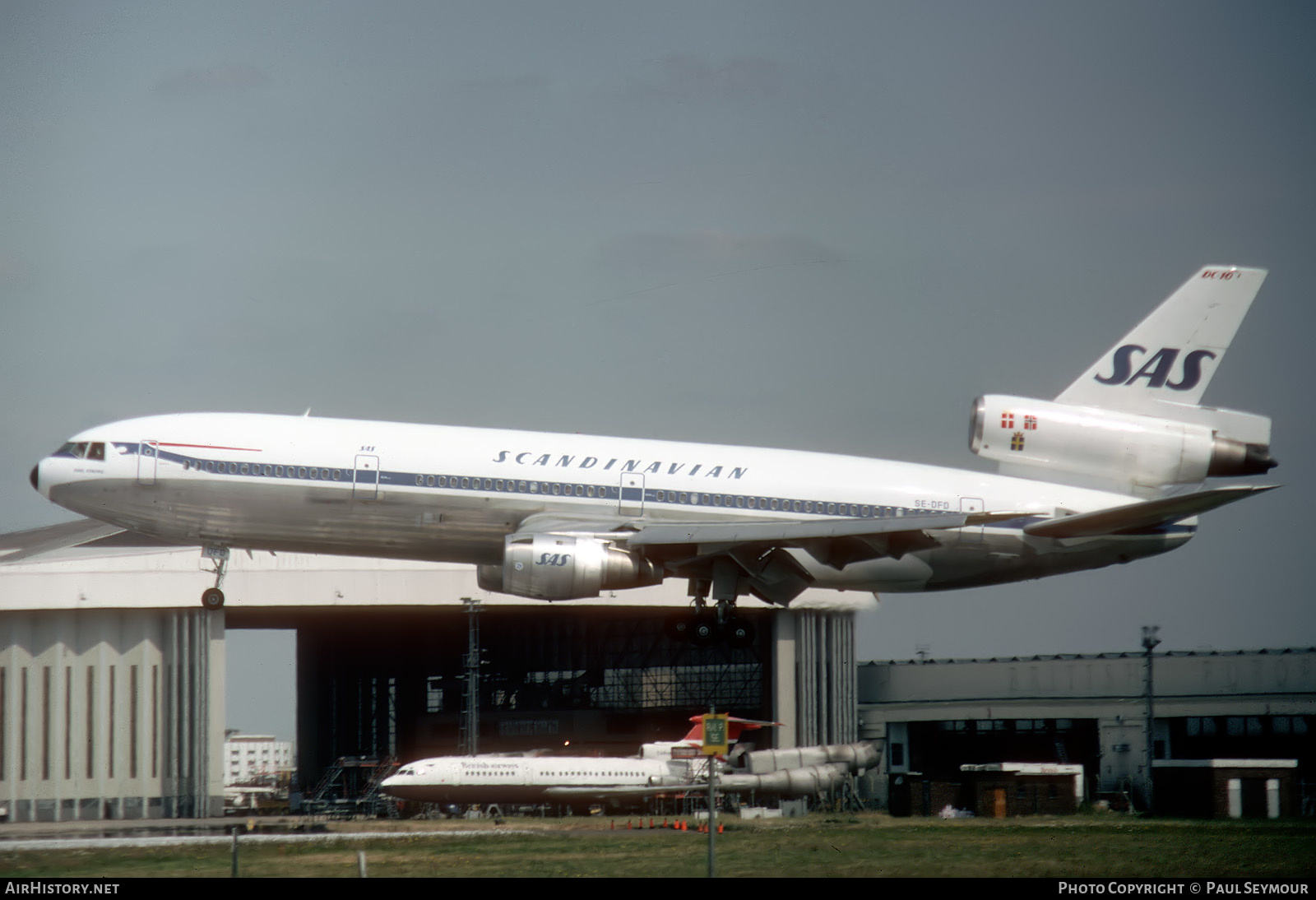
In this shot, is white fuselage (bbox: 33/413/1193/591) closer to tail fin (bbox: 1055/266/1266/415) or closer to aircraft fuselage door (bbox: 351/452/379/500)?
aircraft fuselage door (bbox: 351/452/379/500)

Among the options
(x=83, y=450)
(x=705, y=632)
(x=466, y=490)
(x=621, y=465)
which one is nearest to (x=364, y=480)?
(x=466, y=490)

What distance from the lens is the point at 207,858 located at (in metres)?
42.8

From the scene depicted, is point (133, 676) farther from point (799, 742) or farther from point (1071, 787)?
point (1071, 787)

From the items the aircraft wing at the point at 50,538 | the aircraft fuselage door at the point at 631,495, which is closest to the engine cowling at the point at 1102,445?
the aircraft fuselage door at the point at 631,495

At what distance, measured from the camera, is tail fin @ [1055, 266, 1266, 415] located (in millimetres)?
44969

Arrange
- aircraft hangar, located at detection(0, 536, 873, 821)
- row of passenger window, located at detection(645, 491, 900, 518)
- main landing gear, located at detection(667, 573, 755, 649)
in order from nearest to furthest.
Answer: row of passenger window, located at detection(645, 491, 900, 518), main landing gear, located at detection(667, 573, 755, 649), aircraft hangar, located at detection(0, 536, 873, 821)

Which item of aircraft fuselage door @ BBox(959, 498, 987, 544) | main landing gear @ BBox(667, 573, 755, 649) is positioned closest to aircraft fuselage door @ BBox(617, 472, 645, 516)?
main landing gear @ BBox(667, 573, 755, 649)

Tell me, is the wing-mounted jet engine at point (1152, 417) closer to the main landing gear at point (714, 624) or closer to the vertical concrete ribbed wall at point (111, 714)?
the main landing gear at point (714, 624)

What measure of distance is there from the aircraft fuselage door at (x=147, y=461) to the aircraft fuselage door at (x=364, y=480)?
5.54 meters

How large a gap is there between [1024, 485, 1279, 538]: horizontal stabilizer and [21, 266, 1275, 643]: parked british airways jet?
3.1 inches

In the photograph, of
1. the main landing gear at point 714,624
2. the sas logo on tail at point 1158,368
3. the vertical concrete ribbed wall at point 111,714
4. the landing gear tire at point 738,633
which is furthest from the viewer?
the vertical concrete ribbed wall at point 111,714

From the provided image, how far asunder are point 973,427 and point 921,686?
59846mm

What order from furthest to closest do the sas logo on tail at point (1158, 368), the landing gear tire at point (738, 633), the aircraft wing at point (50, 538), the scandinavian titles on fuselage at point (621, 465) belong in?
the aircraft wing at point (50, 538) → the sas logo on tail at point (1158, 368) → the landing gear tire at point (738, 633) → the scandinavian titles on fuselage at point (621, 465)

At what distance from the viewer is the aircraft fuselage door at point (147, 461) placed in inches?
1623
